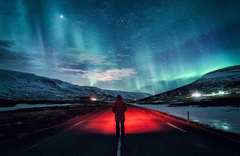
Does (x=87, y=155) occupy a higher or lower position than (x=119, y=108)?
lower

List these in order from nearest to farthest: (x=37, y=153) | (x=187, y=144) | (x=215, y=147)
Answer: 1. (x=37, y=153)
2. (x=215, y=147)
3. (x=187, y=144)

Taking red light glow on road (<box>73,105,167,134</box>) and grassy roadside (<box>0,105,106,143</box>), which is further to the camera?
grassy roadside (<box>0,105,106,143</box>)

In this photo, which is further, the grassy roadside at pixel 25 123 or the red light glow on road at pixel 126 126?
the grassy roadside at pixel 25 123

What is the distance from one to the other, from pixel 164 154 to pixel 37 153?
14.9 ft

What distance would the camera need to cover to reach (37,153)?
527cm

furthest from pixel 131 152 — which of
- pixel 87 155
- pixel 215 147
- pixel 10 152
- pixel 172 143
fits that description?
pixel 10 152

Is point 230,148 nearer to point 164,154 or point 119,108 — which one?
point 164,154

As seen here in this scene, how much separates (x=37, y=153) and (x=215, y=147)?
674 cm

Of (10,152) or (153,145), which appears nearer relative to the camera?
(10,152)

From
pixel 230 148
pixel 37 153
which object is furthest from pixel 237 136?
pixel 37 153

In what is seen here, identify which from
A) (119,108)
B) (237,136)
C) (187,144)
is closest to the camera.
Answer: (187,144)

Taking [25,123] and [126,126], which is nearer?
[126,126]

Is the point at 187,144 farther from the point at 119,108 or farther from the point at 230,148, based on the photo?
the point at 119,108

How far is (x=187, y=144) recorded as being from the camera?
6.11 m
